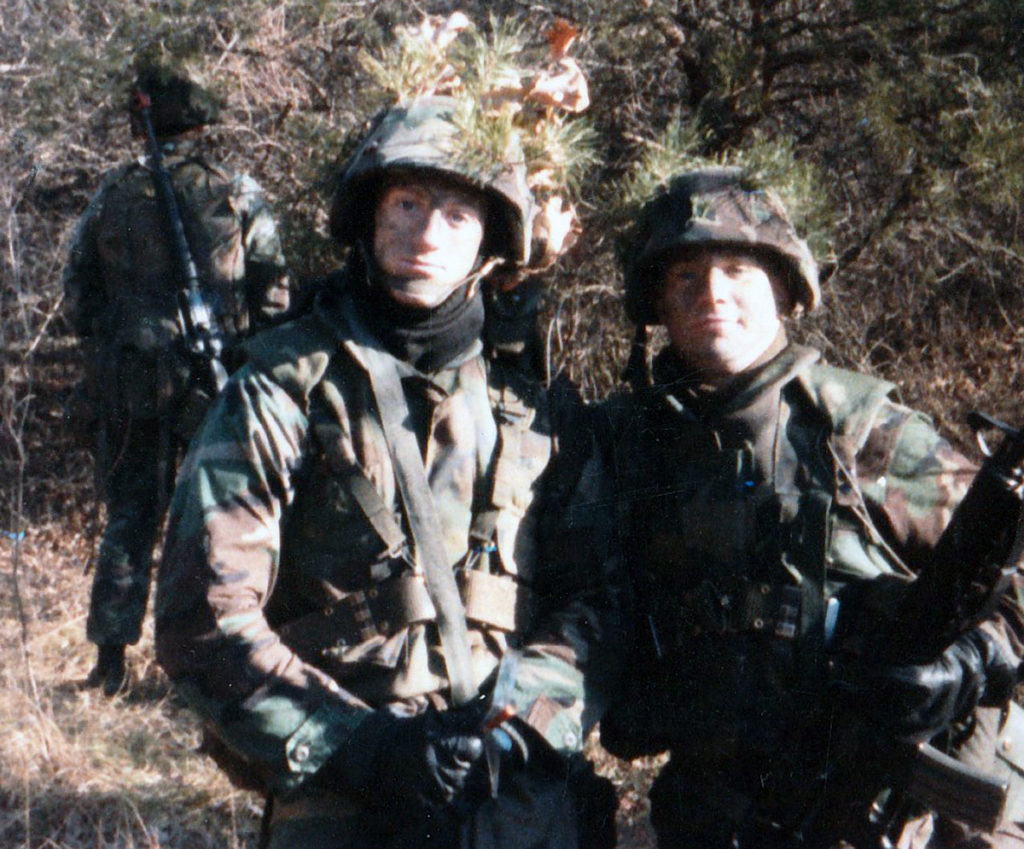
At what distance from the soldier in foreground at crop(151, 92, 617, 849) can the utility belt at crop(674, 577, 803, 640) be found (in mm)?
212

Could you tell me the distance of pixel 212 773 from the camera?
5125 mm

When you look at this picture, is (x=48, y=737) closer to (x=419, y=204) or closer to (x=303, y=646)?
(x=303, y=646)

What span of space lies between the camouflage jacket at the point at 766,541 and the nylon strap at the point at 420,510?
1.83 feet

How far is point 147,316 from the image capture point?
6.04m

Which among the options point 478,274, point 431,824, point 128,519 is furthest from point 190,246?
point 431,824

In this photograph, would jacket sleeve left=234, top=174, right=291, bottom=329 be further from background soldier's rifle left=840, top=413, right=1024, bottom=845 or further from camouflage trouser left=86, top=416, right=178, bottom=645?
background soldier's rifle left=840, top=413, right=1024, bottom=845

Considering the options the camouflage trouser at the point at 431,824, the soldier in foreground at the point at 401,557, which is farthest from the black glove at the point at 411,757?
the camouflage trouser at the point at 431,824

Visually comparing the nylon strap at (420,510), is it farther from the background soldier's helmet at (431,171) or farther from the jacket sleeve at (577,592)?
the background soldier's helmet at (431,171)

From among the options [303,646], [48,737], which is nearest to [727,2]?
[303,646]

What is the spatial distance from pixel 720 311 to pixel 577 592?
80cm

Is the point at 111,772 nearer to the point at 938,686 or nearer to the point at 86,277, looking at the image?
the point at 86,277

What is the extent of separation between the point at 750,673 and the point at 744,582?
0.23 meters

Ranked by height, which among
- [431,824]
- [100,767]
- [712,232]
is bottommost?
[100,767]

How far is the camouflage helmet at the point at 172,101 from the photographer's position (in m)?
5.90
